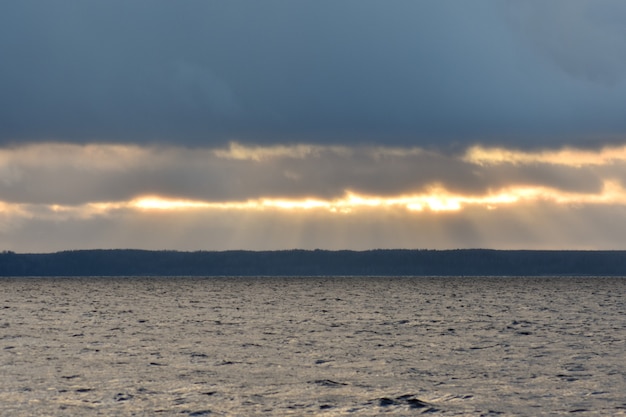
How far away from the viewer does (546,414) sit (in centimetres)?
3269

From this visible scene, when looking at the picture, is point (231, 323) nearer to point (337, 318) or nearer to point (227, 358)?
point (337, 318)

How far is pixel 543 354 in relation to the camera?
53438 mm

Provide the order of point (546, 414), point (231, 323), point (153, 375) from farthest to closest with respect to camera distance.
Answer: point (231, 323), point (153, 375), point (546, 414)

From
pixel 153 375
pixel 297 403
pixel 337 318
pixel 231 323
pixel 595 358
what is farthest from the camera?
pixel 337 318

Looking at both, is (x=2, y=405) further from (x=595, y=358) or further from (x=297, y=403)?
(x=595, y=358)

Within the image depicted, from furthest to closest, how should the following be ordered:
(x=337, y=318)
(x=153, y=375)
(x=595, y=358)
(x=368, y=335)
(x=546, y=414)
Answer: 1. (x=337, y=318)
2. (x=368, y=335)
3. (x=595, y=358)
4. (x=153, y=375)
5. (x=546, y=414)

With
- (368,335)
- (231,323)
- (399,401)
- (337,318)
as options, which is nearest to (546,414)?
(399,401)

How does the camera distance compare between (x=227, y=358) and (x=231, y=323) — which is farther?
(x=231, y=323)

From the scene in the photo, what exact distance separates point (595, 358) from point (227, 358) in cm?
2028

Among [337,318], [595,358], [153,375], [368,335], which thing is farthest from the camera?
[337,318]

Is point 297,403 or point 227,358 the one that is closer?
point 297,403

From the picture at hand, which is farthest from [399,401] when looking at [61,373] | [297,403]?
[61,373]

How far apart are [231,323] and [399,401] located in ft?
168

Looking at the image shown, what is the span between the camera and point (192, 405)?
34594 mm
